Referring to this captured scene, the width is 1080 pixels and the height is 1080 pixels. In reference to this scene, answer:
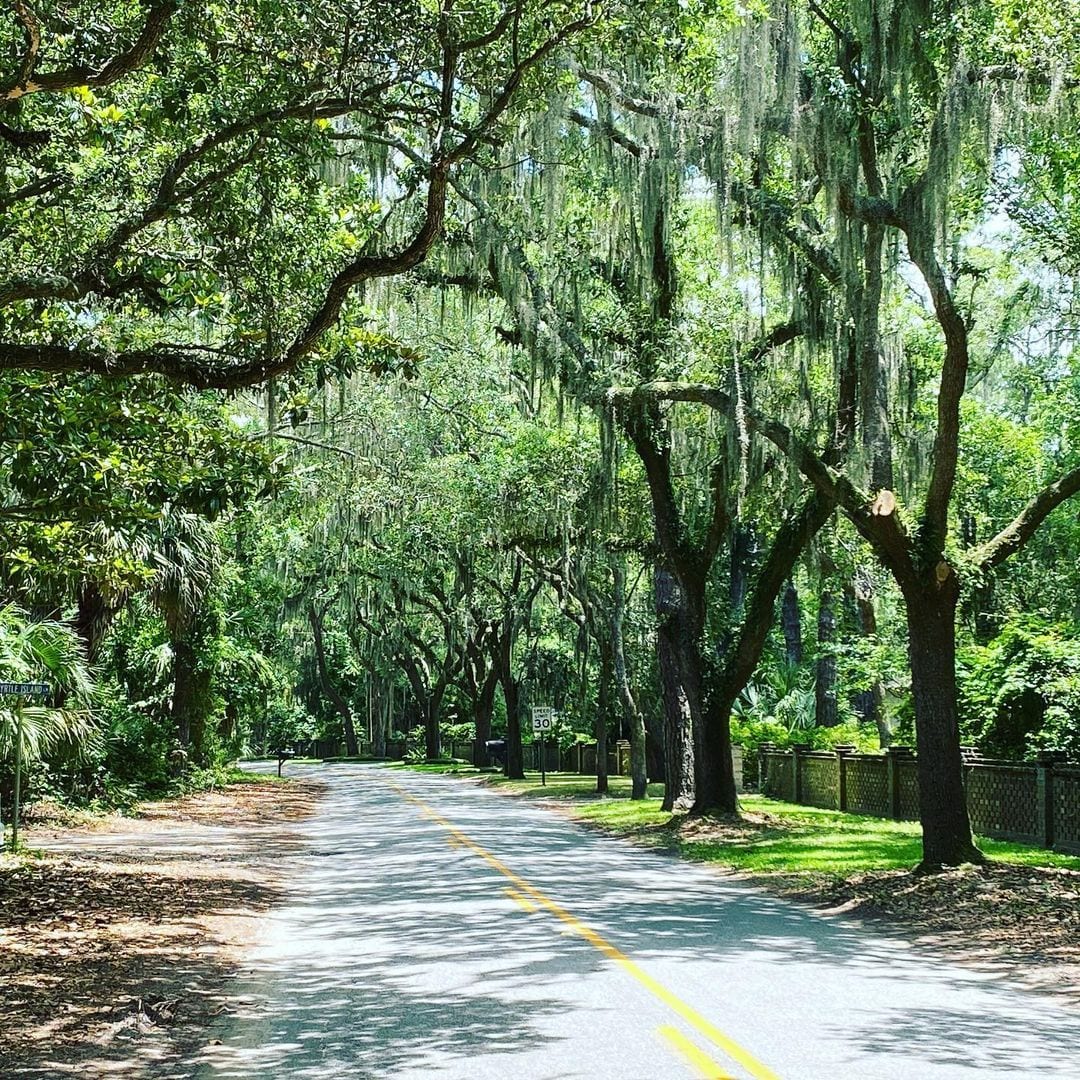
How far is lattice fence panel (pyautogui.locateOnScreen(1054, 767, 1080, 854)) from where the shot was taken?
1661 centimetres

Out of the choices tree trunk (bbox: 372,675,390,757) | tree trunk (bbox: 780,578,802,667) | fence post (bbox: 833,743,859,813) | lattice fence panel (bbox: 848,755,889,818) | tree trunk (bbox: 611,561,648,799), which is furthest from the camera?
tree trunk (bbox: 372,675,390,757)

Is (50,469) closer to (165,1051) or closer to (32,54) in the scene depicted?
(32,54)

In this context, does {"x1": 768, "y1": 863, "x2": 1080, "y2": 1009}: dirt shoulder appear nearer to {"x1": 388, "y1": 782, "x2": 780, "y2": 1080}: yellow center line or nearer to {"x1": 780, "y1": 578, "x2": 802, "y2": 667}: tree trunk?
{"x1": 388, "y1": 782, "x2": 780, "y2": 1080}: yellow center line

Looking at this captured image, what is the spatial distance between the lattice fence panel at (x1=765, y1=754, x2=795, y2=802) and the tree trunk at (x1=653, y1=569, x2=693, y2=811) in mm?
5803

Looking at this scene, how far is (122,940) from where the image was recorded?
1073 centimetres

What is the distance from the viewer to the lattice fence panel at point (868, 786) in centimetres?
Result: 2356

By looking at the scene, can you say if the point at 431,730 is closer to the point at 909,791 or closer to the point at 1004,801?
the point at 909,791

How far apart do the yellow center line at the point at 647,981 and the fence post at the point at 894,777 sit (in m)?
8.61

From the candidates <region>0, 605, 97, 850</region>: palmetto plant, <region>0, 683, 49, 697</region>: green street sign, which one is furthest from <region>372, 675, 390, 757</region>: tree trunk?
<region>0, 683, 49, 697</region>: green street sign

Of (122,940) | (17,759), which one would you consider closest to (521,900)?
(122,940)

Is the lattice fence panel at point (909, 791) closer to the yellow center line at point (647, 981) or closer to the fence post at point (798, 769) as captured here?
the fence post at point (798, 769)

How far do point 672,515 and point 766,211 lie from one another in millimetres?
7278

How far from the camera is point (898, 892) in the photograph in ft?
44.0

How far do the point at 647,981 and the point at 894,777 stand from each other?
15.6 meters
